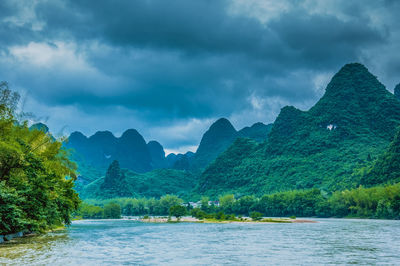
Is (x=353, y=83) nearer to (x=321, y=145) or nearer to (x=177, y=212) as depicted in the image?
(x=321, y=145)

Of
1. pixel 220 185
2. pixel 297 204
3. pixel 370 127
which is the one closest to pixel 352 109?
pixel 370 127

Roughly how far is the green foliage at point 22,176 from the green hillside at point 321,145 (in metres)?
74.0

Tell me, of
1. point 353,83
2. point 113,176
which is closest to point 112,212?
point 113,176

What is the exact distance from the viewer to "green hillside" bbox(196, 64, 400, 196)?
358 ft

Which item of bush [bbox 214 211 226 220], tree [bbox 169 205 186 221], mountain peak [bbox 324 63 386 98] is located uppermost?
mountain peak [bbox 324 63 386 98]

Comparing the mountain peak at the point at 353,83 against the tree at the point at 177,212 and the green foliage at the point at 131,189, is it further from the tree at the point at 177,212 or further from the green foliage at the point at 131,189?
the tree at the point at 177,212

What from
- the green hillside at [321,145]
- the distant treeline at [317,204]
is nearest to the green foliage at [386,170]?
the distant treeline at [317,204]

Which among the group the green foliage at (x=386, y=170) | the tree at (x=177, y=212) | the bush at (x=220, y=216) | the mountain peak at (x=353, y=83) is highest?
the mountain peak at (x=353, y=83)

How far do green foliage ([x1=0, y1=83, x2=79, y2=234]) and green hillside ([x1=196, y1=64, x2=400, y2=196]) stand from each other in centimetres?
7397

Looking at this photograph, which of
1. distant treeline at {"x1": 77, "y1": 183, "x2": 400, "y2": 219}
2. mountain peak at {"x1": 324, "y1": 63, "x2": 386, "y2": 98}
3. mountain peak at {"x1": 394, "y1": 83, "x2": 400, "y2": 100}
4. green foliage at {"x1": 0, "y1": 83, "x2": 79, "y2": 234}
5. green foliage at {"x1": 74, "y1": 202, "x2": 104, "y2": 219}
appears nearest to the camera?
green foliage at {"x1": 0, "y1": 83, "x2": 79, "y2": 234}

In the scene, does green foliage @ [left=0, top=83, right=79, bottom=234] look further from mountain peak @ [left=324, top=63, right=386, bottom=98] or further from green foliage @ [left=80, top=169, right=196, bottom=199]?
green foliage @ [left=80, top=169, right=196, bottom=199]

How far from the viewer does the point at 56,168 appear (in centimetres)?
3456

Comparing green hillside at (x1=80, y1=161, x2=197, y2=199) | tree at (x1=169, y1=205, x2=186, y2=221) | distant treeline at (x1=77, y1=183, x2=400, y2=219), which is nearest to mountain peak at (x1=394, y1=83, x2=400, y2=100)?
distant treeline at (x1=77, y1=183, x2=400, y2=219)

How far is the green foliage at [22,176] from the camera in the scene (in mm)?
22516
